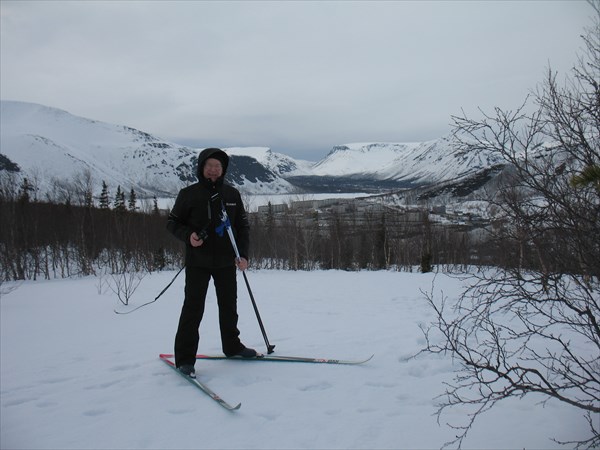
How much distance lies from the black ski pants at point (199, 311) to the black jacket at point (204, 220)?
0.13 meters

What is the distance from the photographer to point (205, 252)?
4422mm

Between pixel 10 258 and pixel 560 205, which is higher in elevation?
pixel 560 205

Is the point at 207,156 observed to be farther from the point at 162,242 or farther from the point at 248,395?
the point at 162,242

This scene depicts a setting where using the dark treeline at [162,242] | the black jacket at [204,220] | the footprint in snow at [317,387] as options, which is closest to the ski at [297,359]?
the footprint in snow at [317,387]

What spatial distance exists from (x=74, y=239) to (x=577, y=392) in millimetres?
33818

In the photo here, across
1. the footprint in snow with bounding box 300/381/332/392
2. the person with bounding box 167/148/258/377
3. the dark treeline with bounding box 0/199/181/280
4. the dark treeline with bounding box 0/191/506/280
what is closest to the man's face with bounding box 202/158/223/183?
the person with bounding box 167/148/258/377

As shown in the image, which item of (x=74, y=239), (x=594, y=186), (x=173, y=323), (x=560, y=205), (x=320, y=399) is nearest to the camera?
(x=594, y=186)

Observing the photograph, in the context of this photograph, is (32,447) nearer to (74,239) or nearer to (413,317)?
(413,317)

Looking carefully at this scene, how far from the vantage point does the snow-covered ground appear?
299cm

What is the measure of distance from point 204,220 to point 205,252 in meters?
0.38

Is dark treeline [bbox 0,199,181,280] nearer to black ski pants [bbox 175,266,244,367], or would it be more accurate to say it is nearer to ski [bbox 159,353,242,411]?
ski [bbox 159,353,242,411]

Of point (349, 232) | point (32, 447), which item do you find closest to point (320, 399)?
point (32, 447)

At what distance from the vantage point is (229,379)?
4129 mm

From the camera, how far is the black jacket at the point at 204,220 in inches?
173
